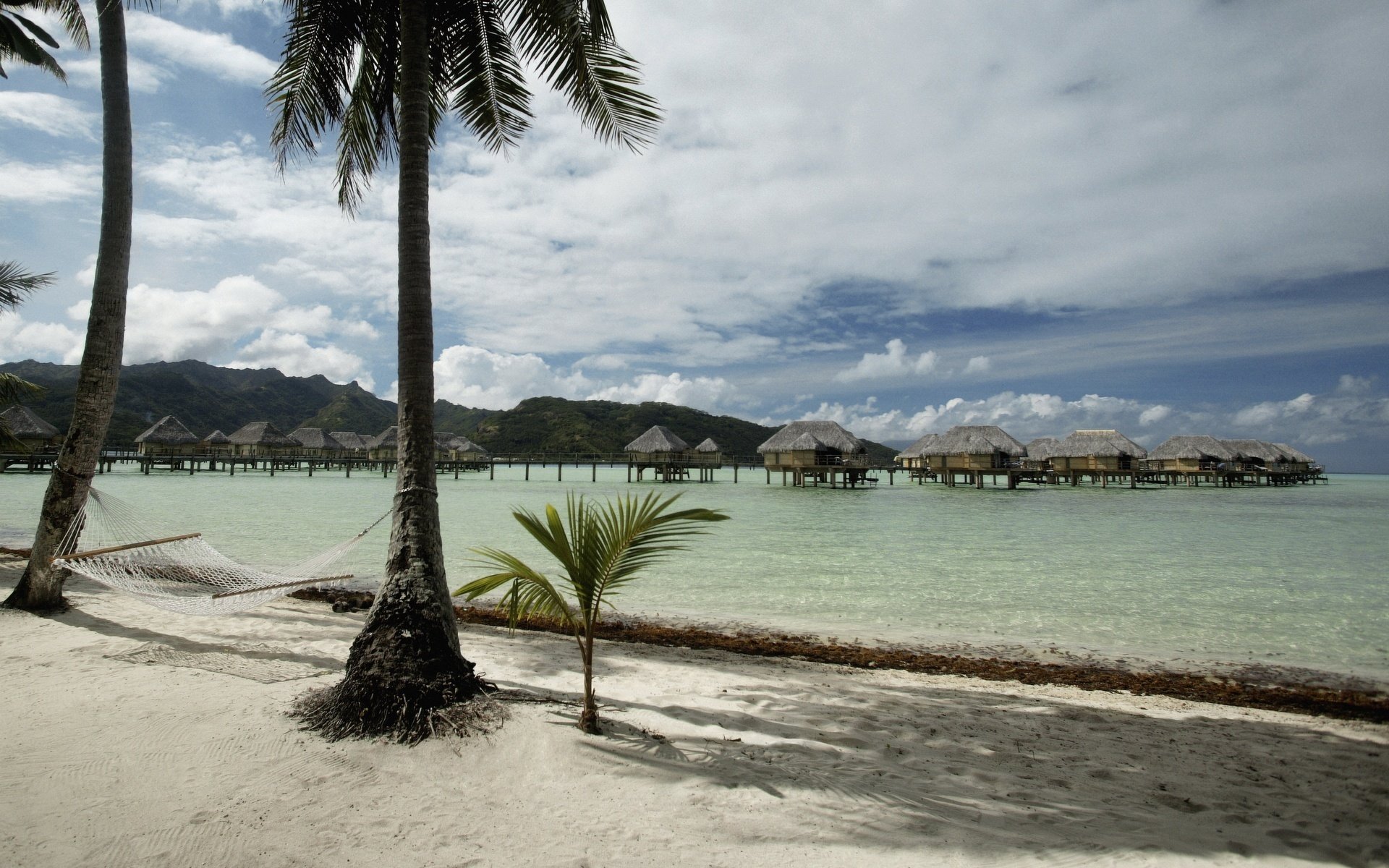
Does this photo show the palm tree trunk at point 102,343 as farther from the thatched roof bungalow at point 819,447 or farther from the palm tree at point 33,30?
the thatched roof bungalow at point 819,447

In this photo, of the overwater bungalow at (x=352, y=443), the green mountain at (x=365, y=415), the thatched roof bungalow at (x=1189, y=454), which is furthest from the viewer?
the green mountain at (x=365, y=415)

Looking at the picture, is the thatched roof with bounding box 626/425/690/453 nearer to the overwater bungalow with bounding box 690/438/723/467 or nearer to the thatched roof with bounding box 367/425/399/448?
the overwater bungalow with bounding box 690/438/723/467

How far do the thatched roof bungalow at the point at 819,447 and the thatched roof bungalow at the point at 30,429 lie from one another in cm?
3683

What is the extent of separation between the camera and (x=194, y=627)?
558 centimetres

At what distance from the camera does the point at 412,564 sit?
3.64 m

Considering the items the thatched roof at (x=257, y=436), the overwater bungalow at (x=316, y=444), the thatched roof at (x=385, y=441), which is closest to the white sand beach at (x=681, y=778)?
the thatched roof at (x=385, y=441)

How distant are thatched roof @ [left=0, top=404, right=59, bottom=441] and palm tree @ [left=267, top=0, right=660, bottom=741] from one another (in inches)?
1508

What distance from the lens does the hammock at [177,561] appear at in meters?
4.74

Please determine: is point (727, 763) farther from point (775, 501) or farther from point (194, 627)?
point (775, 501)

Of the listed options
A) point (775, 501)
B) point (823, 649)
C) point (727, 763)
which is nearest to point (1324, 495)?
point (775, 501)

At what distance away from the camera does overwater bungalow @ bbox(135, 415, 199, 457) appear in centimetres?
4241

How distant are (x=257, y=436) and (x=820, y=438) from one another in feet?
124

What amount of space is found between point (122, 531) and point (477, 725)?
498cm

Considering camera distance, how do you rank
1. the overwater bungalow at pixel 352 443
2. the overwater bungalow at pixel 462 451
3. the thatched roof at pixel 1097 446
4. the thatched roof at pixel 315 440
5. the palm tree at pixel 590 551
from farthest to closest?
the overwater bungalow at pixel 352 443 → the thatched roof at pixel 315 440 → the overwater bungalow at pixel 462 451 → the thatched roof at pixel 1097 446 → the palm tree at pixel 590 551
